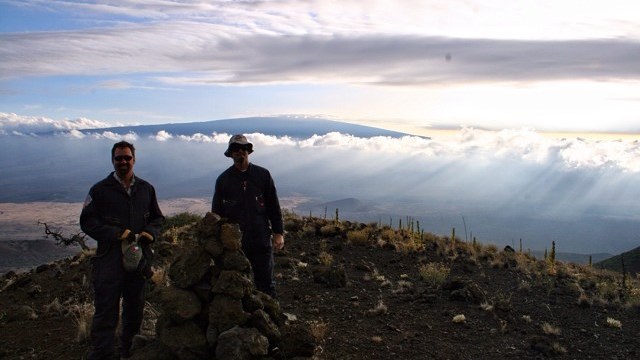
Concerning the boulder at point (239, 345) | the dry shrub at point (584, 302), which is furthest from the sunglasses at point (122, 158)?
the dry shrub at point (584, 302)

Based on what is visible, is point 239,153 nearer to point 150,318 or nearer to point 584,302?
point 150,318

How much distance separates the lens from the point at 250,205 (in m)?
6.87

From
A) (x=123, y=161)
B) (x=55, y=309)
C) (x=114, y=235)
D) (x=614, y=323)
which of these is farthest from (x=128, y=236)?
(x=614, y=323)

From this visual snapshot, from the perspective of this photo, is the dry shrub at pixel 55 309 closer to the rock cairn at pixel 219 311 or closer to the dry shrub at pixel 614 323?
the rock cairn at pixel 219 311

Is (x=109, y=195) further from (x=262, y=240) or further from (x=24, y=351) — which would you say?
(x=24, y=351)

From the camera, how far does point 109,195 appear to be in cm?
603

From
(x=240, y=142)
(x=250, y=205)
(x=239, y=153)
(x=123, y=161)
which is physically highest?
(x=240, y=142)

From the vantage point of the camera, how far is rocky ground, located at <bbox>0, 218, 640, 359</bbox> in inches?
316

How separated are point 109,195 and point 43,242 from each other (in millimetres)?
128578

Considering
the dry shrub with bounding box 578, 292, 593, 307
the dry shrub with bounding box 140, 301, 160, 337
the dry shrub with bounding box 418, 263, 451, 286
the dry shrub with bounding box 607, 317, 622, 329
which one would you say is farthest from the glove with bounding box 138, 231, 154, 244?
the dry shrub with bounding box 578, 292, 593, 307

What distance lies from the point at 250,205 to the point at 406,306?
4.58 metres

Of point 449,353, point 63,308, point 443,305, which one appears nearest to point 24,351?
point 63,308

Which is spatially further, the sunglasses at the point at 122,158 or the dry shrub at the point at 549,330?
the dry shrub at the point at 549,330

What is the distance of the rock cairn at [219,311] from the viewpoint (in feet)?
18.8
